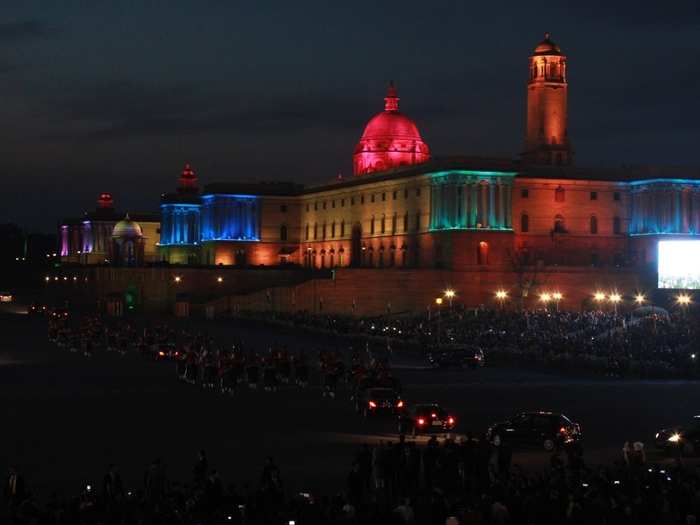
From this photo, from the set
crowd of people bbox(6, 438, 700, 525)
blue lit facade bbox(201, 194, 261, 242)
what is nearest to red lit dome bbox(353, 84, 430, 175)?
blue lit facade bbox(201, 194, 261, 242)

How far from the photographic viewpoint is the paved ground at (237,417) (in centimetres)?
3209

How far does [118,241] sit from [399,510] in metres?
126

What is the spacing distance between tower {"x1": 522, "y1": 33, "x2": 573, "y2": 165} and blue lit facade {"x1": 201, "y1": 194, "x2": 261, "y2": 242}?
1235 inches

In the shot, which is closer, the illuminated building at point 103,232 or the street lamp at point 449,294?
the street lamp at point 449,294

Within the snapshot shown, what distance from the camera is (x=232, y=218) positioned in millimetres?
137625

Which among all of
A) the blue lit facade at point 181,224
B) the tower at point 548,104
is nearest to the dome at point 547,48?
the tower at point 548,104

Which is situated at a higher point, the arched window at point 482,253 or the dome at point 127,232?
the dome at point 127,232

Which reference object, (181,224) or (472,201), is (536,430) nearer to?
(472,201)

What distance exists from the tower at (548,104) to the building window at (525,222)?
5734 millimetres

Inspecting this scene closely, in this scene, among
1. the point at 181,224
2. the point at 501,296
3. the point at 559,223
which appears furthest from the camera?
the point at 181,224

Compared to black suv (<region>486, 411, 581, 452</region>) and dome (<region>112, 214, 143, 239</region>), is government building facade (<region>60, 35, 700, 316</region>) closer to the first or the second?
dome (<region>112, 214, 143, 239</region>)

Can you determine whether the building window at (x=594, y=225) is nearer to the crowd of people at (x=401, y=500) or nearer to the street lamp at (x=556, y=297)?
the street lamp at (x=556, y=297)

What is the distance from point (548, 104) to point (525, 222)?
9.69 m

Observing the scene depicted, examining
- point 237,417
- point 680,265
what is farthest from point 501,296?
point 237,417
